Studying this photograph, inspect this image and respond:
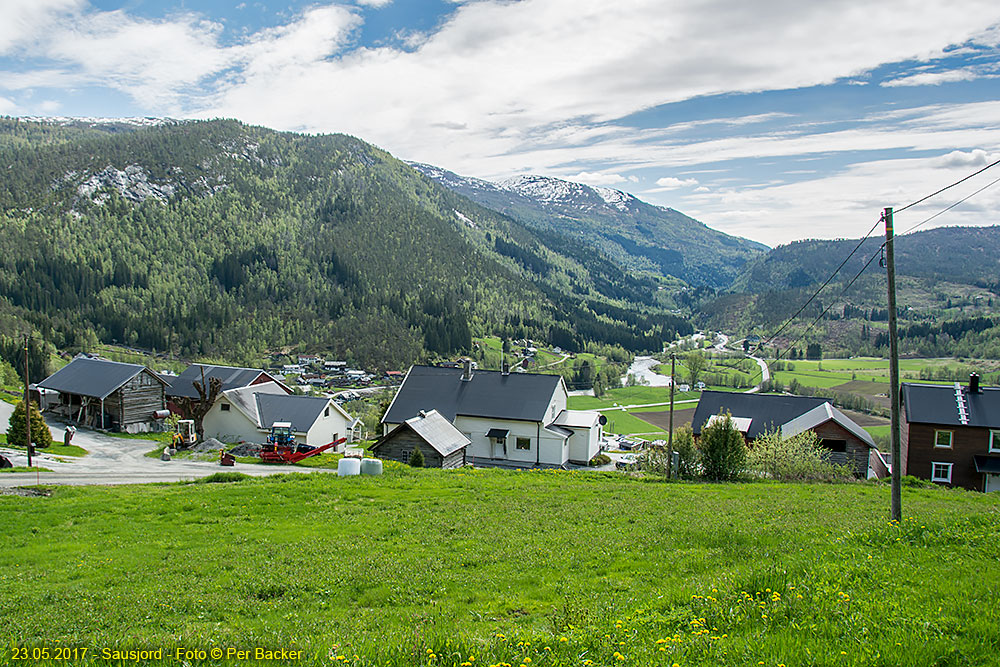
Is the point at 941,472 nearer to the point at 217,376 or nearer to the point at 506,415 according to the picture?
the point at 506,415

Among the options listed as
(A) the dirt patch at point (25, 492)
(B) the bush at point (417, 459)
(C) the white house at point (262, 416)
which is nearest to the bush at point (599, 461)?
(B) the bush at point (417, 459)

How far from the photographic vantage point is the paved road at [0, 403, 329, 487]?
31.8m

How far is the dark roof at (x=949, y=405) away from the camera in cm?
4425

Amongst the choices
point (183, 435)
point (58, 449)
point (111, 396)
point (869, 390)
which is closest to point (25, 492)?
point (58, 449)

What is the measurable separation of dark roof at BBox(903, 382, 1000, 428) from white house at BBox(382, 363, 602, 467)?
2457 centimetres

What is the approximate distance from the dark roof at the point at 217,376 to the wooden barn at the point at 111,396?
3.14 meters

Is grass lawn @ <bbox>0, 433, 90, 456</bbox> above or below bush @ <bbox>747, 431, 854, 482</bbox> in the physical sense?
below

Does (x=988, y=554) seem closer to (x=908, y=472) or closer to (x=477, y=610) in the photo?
(x=477, y=610)

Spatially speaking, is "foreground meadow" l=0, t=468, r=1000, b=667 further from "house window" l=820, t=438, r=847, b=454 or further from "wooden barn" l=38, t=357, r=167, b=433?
"wooden barn" l=38, t=357, r=167, b=433

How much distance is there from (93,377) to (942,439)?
7754cm

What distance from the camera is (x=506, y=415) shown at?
50750mm

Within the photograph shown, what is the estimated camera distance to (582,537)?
17.3 metres

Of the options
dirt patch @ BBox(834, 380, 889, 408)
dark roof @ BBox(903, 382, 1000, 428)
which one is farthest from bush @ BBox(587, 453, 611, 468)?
dirt patch @ BBox(834, 380, 889, 408)

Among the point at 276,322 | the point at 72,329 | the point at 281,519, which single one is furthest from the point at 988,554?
the point at 276,322
